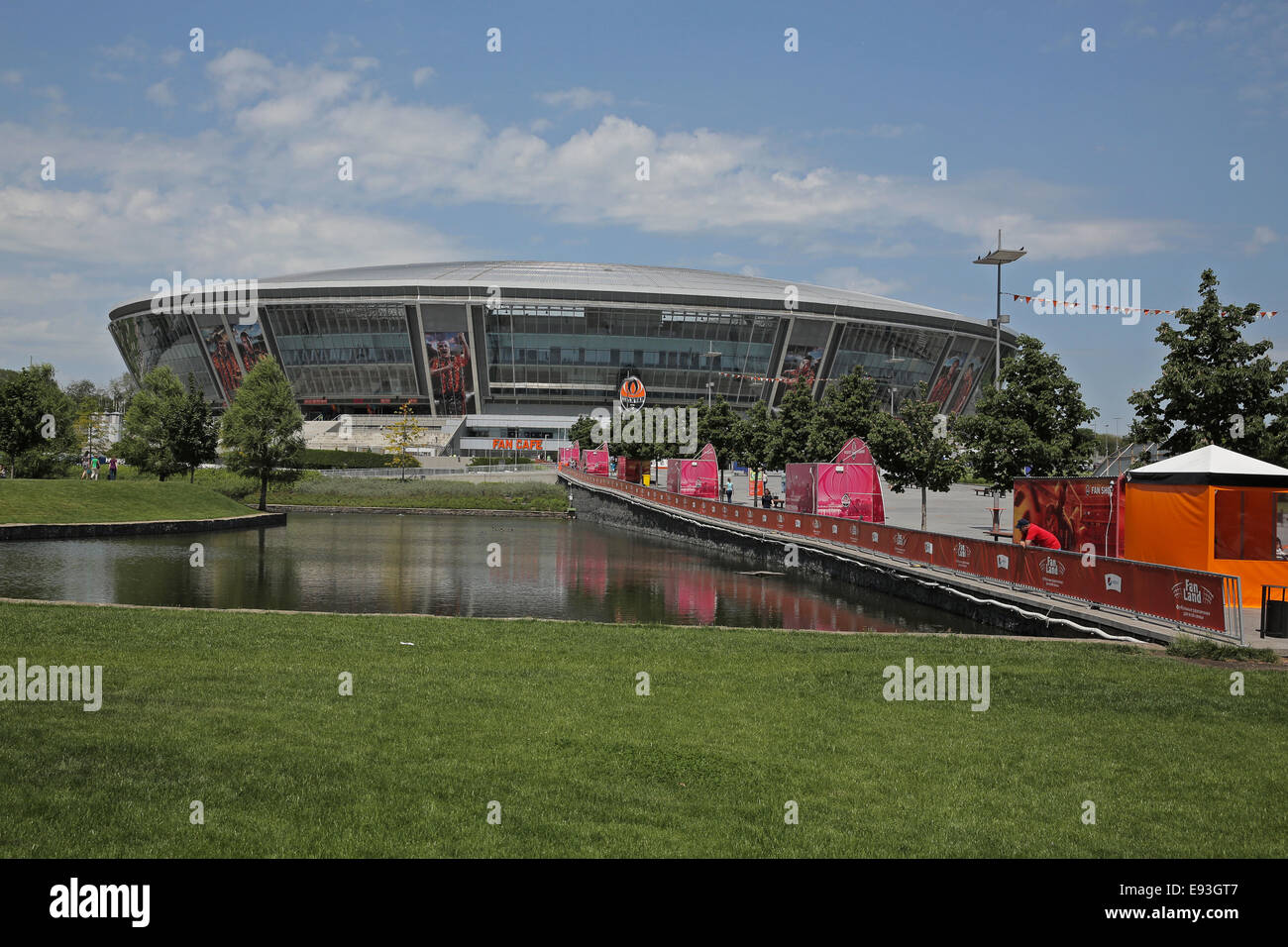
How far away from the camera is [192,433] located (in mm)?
58469

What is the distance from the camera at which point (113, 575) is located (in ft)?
84.3

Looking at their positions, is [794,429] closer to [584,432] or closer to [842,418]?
[842,418]

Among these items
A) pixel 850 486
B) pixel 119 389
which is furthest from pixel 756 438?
pixel 119 389

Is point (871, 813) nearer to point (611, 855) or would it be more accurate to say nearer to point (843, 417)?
point (611, 855)

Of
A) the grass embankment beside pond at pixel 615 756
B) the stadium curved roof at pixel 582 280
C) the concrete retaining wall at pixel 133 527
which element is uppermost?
the stadium curved roof at pixel 582 280

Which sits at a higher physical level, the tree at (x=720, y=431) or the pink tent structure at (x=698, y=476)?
the tree at (x=720, y=431)

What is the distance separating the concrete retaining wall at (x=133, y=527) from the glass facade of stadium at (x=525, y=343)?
2556 inches

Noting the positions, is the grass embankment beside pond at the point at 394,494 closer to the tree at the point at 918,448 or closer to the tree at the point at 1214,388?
the tree at the point at 918,448

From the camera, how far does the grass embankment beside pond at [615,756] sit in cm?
641

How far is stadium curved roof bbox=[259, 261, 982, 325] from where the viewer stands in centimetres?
10988

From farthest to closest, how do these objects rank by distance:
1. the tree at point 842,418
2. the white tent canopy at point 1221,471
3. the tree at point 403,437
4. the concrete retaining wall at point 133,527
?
the tree at point 403,437 → the tree at point 842,418 → the concrete retaining wall at point 133,527 → the white tent canopy at point 1221,471

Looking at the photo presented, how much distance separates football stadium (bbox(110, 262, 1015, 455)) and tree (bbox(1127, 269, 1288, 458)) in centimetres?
8291
